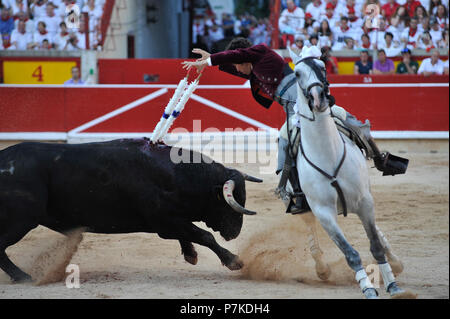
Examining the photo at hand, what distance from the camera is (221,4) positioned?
2616cm

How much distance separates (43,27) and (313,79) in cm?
1095

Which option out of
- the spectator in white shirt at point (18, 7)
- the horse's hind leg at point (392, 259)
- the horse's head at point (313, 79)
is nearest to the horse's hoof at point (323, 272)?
the horse's hind leg at point (392, 259)

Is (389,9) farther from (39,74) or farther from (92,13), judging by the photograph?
(39,74)

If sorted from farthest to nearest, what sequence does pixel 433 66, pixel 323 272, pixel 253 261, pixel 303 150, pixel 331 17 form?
pixel 331 17 → pixel 433 66 → pixel 253 261 → pixel 323 272 → pixel 303 150

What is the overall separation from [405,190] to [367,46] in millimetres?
4843

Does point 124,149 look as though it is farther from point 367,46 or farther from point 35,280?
point 367,46

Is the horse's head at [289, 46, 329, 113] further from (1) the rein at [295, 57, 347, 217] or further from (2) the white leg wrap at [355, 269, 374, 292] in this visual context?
(2) the white leg wrap at [355, 269, 374, 292]

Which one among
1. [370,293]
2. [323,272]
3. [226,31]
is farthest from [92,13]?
[370,293]

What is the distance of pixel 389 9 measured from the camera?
517 inches

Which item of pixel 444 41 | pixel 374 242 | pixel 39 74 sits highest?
pixel 444 41

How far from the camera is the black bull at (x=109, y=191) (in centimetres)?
522

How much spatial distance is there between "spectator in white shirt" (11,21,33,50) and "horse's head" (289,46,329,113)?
10794 millimetres

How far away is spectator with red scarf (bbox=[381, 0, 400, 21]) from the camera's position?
514 inches

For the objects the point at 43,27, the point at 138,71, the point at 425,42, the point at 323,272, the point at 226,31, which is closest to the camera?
the point at 323,272
